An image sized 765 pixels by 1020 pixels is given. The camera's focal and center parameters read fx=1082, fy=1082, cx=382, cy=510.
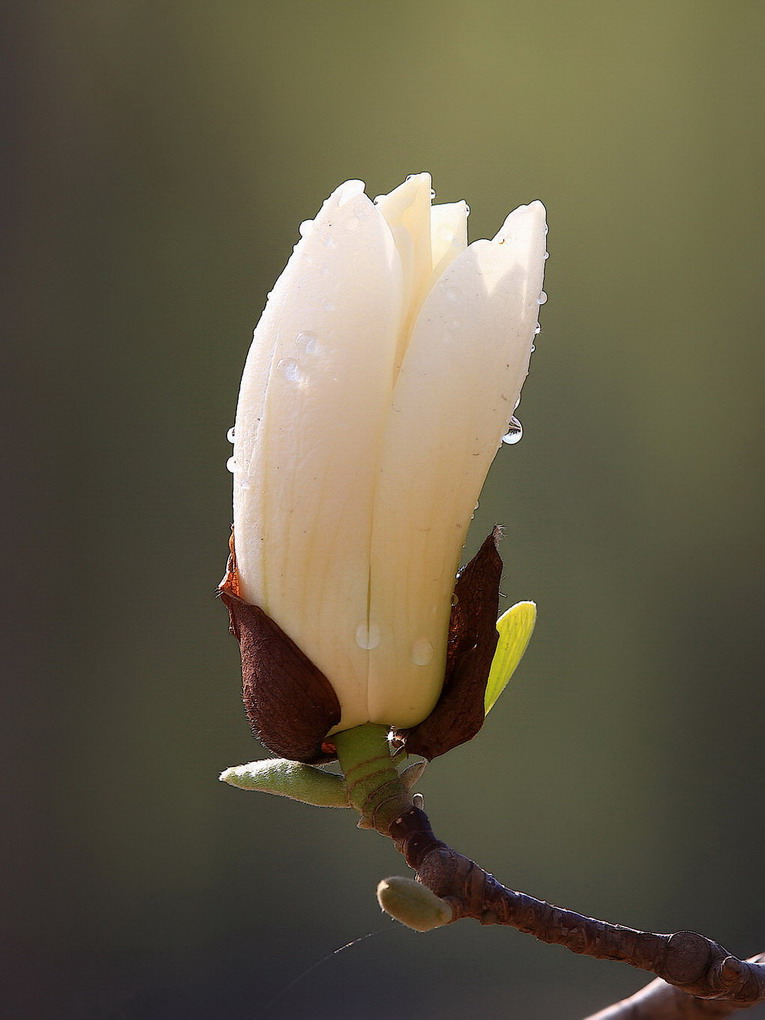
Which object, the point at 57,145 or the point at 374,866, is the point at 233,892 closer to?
the point at 374,866

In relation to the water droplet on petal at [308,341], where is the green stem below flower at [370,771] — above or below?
below

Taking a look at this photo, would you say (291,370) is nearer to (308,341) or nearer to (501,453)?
(308,341)

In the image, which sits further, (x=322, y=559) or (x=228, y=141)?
(x=228, y=141)

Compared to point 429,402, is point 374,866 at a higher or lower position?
higher

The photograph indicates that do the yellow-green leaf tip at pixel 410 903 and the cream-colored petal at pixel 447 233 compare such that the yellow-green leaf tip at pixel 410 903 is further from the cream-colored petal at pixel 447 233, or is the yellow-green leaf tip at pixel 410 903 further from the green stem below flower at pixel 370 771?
the cream-colored petal at pixel 447 233

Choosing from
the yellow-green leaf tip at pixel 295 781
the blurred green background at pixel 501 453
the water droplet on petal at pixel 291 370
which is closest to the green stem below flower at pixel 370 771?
the yellow-green leaf tip at pixel 295 781

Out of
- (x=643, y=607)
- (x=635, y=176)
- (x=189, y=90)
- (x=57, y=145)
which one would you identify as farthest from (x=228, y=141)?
(x=643, y=607)

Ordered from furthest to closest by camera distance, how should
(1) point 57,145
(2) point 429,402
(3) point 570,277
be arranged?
(3) point 570,277, (1) point 57,145, (2) point 429,402
